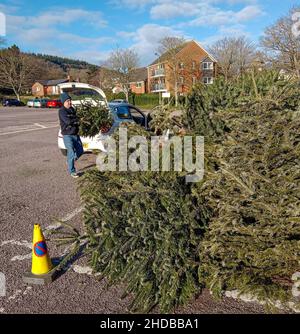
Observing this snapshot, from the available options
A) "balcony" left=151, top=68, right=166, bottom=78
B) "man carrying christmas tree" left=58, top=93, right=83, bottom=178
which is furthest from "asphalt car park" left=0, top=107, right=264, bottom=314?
"balcony" left=151, top=68, right=166, bottom=78

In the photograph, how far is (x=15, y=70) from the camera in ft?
184

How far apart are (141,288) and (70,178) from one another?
4265 mm

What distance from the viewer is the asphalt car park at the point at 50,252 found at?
2451 mm

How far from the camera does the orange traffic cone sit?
2781mm

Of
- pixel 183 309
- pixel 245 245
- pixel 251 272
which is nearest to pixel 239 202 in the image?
pixel 245 245

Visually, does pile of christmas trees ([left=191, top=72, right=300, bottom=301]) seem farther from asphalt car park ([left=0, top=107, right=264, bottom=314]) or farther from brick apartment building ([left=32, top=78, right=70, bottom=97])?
brick apartment building ([left=32, top=78, right=70, bottom=97])

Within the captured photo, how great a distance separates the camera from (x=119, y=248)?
8.45 feet

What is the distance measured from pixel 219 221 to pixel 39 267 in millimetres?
1807

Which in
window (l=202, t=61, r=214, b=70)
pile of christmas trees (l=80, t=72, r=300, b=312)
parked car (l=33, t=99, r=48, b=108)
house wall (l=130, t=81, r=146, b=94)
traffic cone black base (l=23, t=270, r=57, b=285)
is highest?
window (l=202, t=61, r=214, b=70)

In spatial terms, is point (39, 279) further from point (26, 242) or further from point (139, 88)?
point (139, 88)

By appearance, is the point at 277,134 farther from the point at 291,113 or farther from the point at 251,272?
the point at 251,272

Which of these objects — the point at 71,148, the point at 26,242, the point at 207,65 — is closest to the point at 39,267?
the point at 26,242

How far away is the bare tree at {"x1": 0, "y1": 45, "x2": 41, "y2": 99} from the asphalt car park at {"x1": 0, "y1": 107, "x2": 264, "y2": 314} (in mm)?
55780

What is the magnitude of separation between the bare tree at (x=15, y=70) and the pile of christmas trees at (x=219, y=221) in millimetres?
60647
